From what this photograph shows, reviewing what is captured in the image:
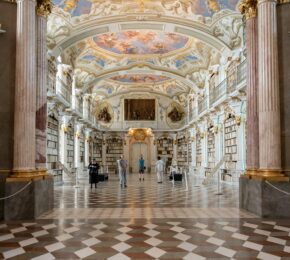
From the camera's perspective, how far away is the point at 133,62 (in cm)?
2136

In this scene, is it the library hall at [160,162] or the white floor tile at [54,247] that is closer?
the white floor tile at [54,247]

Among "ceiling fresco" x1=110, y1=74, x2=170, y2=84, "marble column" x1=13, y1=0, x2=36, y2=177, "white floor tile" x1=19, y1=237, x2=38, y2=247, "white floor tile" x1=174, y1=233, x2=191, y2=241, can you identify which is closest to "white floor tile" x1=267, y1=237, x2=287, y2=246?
"white floor tile" x1=174, y1=233, x2=191, y2=241

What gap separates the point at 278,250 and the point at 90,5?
11.7m

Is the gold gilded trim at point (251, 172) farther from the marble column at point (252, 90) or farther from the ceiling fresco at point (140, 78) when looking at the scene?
the ceiling fresco at point (140, 78)

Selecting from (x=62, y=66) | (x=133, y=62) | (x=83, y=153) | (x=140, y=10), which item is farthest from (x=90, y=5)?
(x=83, y=153)

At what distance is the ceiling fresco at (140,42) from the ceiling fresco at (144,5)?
10.8ft

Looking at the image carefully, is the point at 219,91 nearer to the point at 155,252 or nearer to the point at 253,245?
the point at 253,245

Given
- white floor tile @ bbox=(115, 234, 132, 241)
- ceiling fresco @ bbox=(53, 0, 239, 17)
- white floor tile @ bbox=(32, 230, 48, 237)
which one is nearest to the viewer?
white floor tile @ bbox=(115, 234, 132, 241)

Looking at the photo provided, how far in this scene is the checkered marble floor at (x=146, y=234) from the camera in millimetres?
4406

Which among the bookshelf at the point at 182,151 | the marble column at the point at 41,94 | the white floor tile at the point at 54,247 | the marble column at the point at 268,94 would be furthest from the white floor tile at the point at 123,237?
the bookshelf at the point at 182,151

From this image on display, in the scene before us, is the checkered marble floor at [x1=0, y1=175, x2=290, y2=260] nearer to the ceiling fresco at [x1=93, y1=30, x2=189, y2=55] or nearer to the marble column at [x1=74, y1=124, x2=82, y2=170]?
the ceiling fresco at [x1=93, y1=30, x2=189, y2=55]

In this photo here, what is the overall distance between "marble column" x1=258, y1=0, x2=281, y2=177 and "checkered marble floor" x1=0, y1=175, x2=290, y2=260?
130 centimetres

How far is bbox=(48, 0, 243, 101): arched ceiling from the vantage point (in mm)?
13367

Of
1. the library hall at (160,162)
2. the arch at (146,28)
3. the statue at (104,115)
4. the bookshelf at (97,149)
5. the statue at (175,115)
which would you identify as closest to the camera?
the library hall at (160,162)
